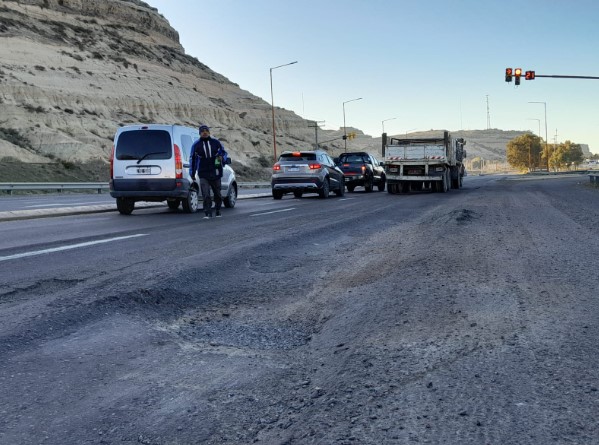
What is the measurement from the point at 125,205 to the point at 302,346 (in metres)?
12.8

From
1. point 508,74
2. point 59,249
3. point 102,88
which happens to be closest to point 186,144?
point 59,249

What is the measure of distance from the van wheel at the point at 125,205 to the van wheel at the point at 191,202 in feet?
4.59

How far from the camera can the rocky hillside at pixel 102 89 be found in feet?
177

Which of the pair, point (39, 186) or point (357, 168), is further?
point (39, 186)

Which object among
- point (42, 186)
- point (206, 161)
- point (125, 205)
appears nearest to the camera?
point (206, 161)

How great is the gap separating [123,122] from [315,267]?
64831 mm

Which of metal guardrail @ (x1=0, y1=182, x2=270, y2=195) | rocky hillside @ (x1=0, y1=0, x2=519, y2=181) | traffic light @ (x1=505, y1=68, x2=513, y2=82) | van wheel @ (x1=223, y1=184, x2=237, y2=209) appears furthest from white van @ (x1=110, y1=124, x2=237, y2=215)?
rocky hillside @ (x1=0, y1=0, x2=519, y2=181)

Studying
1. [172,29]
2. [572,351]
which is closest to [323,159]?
[572,351]

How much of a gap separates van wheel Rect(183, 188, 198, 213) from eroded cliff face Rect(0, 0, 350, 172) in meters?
34.8

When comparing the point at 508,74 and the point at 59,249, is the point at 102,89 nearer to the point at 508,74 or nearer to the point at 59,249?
the point at 508,74

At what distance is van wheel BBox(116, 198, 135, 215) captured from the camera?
51.2 ft

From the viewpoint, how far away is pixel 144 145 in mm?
15156

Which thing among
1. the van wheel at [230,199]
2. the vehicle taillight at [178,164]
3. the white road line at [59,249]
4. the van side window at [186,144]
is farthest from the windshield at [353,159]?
the white road line at [59,249]

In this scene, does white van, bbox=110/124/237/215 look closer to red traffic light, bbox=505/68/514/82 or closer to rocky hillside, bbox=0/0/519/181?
red traffic light, bbox=505/68/514/82
